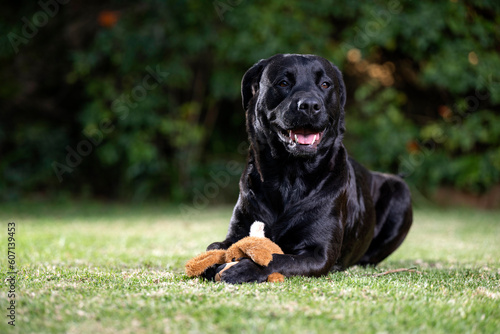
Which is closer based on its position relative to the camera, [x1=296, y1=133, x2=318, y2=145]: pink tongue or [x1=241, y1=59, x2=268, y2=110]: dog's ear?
[x1=296, y1=133, x2=318, y2=145]: pink tongue

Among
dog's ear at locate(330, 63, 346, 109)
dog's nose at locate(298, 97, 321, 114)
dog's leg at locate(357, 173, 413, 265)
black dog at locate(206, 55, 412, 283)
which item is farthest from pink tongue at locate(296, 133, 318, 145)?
dog's leg at locate(357, 173, 413, 265)

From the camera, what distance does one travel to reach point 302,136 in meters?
3.22

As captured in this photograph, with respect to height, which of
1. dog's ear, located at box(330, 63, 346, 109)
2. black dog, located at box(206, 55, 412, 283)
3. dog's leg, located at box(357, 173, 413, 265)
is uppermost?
dog's ear, located at box(330, 63, 346, 109)

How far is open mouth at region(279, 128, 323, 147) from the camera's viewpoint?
320 centimetres

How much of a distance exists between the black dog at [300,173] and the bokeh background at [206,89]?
6.87 metres

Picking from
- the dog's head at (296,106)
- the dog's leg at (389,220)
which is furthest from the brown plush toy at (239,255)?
the dog's leg at (389,220)

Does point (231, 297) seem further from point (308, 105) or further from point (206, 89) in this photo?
point (206, 89)

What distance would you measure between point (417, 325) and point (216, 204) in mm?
9486

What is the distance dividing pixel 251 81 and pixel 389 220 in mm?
1623

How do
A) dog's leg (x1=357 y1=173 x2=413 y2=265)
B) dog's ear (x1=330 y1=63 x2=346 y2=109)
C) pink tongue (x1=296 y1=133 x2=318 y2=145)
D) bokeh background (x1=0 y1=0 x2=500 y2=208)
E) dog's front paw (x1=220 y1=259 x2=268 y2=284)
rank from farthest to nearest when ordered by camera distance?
bokeh background (x1=0 y1=0 x2=500 y2=208)
dog's leg (x1=357 y1=173 x2=413 y2=265)
dog's ear (x1=330 y1=63 x2=346 y2=109)
pink tongue (x1=296 y1=133 x2=318 y2=145)
dog's front paw (x1=220 y1=259 x2=268 y2=284)

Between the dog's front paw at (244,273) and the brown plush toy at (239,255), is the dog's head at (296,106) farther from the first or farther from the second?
the dog's front paw at (244,273)

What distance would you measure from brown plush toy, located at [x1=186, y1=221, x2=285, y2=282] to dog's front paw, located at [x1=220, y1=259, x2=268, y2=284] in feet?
0.09

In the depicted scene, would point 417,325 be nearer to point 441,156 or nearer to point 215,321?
point 215,321

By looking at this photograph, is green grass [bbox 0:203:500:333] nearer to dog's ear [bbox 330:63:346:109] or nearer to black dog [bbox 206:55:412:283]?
black dog [bbox 206:55:412:283]
